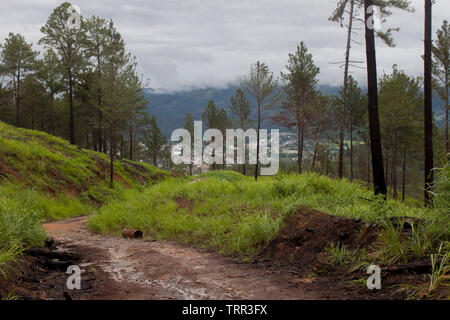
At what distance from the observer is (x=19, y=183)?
1418cm

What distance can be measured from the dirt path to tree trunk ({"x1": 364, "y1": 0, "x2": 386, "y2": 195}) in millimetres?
5028

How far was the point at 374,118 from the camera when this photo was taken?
9.28 meters

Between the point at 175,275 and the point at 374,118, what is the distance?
6869 millimetres

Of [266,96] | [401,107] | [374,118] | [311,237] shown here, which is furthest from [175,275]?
[401,107]

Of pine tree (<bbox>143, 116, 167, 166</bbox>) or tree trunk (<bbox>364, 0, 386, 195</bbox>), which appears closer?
tree trunk (<bbox>364, 0, 386, 195</bbox>)

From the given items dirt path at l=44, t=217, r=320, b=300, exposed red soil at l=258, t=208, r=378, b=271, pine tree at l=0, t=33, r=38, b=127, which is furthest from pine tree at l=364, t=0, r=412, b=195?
pine tree at l=0, t=33, r=38, b=127

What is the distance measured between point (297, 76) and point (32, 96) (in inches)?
1173

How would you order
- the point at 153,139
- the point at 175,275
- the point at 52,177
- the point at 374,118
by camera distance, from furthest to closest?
the point at 153,139, the point at 52,177, the point at 374,118, the point at 175,275

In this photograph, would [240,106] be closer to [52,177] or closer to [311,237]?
[52,177]

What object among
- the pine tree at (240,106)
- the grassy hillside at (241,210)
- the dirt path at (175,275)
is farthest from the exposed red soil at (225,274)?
the pine tree at (240,106)

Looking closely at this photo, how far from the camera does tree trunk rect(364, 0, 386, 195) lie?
29.9 feet

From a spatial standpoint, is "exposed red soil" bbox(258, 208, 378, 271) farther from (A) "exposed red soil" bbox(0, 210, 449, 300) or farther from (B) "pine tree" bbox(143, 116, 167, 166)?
(B) "pine tree" bbox(143, 116, 167, 166)
